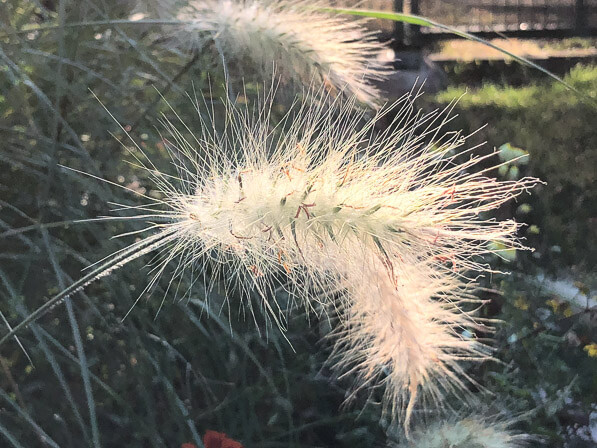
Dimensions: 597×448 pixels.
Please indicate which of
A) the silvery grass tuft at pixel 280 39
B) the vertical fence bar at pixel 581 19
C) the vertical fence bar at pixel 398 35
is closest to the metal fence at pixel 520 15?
the vertical fence bar at pixel 581 19

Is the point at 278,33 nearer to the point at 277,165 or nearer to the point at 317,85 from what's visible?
the point at 317,85

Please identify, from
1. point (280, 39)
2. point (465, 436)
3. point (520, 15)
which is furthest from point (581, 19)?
point (465, 436)

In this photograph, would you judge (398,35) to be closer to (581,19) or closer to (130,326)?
(581,19)

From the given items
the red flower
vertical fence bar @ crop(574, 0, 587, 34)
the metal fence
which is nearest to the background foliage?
the red flower

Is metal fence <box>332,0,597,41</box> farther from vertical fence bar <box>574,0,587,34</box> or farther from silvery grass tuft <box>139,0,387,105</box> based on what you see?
silvery grass tuft <box>139,0,387,105</box>

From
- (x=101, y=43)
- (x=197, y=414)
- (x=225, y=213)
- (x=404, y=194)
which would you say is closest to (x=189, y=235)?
(x=225, y=213)
